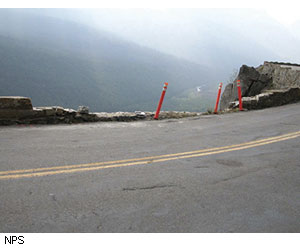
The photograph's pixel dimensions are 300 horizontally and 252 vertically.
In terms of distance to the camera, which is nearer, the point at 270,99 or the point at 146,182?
the point at 146,182

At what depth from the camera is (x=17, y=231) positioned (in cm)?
310

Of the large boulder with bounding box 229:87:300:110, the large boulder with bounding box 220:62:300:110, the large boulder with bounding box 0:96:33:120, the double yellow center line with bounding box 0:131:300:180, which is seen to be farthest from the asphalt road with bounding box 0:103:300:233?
the large boulder with bounding box 220:62:300:110

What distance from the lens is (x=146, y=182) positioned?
4590 millimetres

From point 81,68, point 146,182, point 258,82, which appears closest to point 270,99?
point 258,82

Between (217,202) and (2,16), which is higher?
(2,16)

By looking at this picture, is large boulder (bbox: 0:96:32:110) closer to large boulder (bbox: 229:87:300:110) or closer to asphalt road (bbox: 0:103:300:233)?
asphalt road (bbox: 0:103:300:233)

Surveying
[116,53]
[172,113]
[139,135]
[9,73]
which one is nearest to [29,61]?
[9,73]

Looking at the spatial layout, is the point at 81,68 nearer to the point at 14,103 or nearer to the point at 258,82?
the point at 258,82

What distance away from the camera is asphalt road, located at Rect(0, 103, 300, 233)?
11.3 feet

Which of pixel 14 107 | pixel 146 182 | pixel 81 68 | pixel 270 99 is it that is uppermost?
pixel 81 68

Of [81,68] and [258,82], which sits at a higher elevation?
[81,68]

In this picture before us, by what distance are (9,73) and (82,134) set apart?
1980 inches

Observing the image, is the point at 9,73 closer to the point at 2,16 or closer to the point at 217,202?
the point at 2,16

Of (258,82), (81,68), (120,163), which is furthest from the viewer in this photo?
(81,68)
